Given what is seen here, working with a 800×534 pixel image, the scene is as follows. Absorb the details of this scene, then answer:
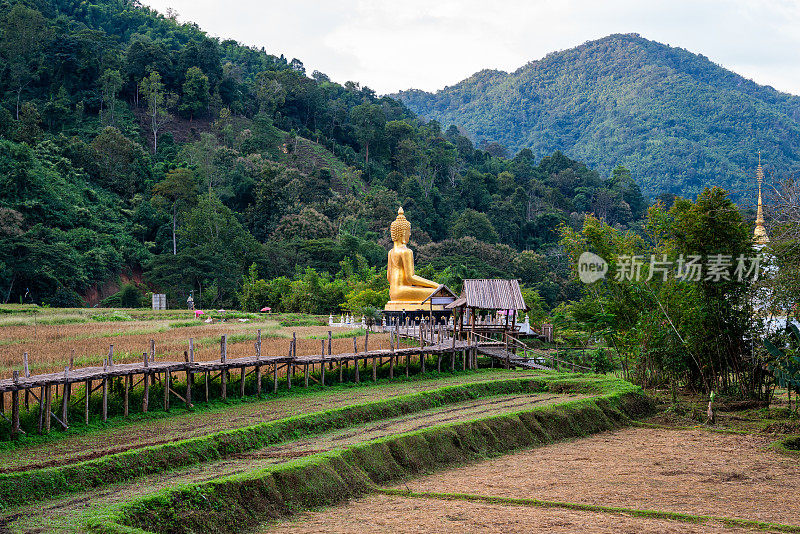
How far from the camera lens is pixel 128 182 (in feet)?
193

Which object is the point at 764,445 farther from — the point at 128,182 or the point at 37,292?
the point at 128,182

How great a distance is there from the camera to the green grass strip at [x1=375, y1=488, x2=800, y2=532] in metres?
9.91

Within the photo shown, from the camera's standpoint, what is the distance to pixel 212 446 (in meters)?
13.0

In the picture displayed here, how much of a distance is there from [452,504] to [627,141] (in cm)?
11810

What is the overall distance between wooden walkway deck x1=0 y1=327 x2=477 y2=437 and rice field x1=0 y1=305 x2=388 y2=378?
0.97 m

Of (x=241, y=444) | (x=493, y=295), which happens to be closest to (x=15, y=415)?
(x=241, y=444)

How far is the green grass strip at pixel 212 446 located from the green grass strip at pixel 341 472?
169 cm

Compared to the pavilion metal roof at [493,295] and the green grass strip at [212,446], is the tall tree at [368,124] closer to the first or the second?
the pavilion metal roof at [493,295]

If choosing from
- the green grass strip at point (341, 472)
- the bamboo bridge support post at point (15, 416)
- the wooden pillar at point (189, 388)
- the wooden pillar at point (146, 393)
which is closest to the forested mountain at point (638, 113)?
the green grass strip at point (341, 472)

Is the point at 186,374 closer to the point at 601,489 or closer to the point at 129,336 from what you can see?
the point at 129,336

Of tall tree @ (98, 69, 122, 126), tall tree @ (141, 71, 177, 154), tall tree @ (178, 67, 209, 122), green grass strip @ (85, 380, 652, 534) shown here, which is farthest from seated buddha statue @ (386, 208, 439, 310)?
tall tree @ (178, 67, 209, 122)

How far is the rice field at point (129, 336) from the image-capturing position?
1962 centimetres

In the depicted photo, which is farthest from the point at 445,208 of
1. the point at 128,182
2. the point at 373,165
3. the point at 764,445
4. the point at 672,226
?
the point at 764,445

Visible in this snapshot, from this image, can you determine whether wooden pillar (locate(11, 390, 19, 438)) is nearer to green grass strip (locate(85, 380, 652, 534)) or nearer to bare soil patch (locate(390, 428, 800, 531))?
green grass strip (locate(85, 380, 652, 534))
